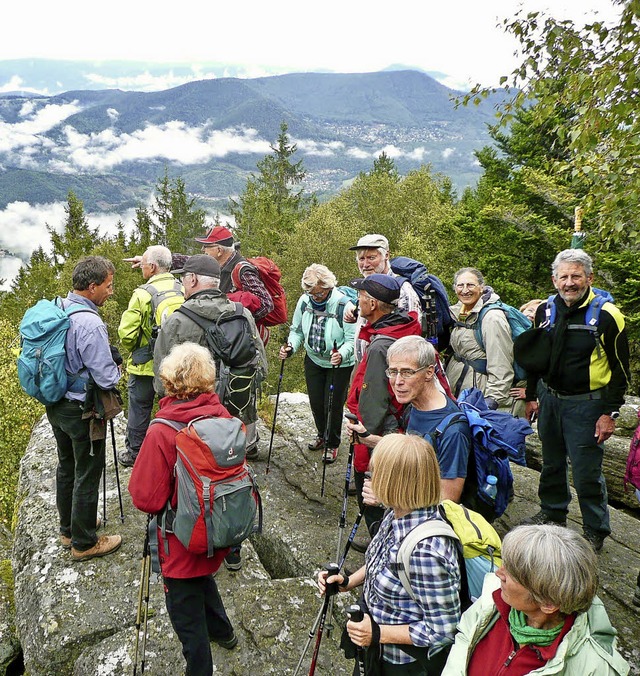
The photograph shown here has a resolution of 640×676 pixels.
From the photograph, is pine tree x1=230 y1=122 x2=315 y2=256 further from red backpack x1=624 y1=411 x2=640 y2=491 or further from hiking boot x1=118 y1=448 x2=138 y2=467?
red backpack x1=624 y1=411 x2=640 y2=491

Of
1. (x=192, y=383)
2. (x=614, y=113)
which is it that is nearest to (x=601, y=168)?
(x=614, y=113)

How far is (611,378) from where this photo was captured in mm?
4633

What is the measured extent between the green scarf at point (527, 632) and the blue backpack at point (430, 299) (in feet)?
11.1

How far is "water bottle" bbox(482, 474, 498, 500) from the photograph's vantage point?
3.36 metres

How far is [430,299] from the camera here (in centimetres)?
533

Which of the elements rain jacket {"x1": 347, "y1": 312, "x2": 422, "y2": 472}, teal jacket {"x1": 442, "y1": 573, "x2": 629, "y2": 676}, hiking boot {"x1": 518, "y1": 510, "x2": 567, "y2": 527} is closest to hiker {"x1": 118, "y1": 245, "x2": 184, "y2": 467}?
rain jacket {"x1": 347, "y1": 312, "x2": 422, "y2": 472}

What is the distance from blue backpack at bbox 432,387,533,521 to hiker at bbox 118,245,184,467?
369 centimetres

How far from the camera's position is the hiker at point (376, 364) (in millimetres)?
4020

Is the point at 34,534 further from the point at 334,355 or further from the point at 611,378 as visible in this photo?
the point at 611,378

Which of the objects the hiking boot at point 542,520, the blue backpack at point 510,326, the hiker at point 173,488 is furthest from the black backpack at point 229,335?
the hiking boot at point 542,520

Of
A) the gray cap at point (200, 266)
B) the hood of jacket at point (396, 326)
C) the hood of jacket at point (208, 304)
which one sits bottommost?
the hood of jacket at point (208, 304)

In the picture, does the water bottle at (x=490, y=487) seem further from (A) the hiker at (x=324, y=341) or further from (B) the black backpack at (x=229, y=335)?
(A) the hiker at (x=324, y=341)

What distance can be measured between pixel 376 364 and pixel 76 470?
3034 mm

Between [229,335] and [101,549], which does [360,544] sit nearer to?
[229,335]
